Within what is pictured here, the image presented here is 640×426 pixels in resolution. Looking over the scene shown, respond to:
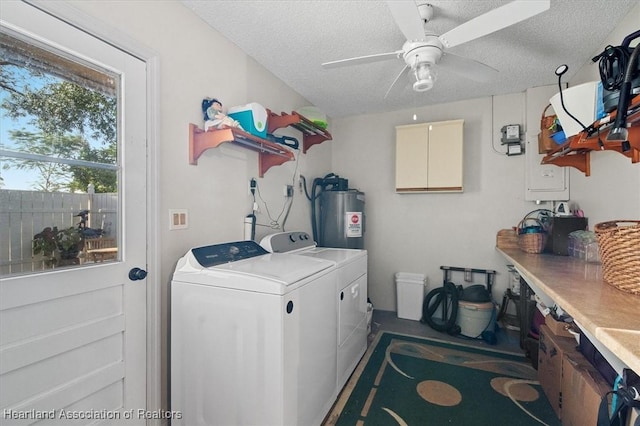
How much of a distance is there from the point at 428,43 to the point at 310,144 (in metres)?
1.66

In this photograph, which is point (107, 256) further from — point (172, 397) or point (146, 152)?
point (172, 397)

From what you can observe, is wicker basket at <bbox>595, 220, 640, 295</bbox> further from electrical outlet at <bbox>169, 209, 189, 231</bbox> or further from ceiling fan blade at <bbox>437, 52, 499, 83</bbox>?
electrical outlet at <bbox>169, 209, 189, 231</bbox>

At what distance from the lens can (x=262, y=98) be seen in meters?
2.38

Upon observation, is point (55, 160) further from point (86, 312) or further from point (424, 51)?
point (424, 51)

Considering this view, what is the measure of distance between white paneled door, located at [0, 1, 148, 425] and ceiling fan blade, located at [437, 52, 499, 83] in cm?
170

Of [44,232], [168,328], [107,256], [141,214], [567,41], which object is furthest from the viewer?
[567,41]

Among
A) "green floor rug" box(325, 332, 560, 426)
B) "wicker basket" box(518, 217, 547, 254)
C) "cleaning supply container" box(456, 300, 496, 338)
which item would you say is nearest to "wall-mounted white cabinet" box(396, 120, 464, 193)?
"wicker basket" box(518, 217, 547, 254)

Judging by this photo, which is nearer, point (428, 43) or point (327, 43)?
point (428, 43)

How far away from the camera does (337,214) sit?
3129mm

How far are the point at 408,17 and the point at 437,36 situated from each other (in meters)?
0.31

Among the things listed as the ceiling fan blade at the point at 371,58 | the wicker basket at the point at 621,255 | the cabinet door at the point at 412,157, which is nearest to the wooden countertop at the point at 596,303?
the wicker basket at the point at 621,255

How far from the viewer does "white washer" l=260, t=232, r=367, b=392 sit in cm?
191

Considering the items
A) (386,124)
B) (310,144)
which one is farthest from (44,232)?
(386,124)

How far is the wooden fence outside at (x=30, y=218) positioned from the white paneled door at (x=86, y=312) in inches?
2.1
